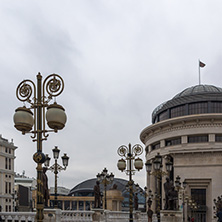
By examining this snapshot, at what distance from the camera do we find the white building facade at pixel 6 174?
243 feet

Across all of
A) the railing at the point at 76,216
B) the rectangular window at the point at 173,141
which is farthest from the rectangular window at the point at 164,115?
the railing at the point at 76,216

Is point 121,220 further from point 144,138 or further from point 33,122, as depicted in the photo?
point 144,138

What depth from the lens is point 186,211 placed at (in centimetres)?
5212

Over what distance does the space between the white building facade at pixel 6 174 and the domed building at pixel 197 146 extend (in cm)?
3397

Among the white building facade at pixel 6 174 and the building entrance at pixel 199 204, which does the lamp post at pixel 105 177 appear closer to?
the building entrance at pixel 199 204

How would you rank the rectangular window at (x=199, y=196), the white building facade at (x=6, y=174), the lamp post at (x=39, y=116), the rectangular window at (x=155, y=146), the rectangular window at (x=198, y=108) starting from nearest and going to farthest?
the lamp post at (x=39, y=116) < the rectangular window at (x=199, y=196) < the rectangular window at (x=198, y=108) < the rectangular window at (x=155, y=146) < the white building facade at (x=6, y=174)

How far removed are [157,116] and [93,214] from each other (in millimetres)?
41628

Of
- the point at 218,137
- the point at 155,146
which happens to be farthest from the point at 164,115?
the point at 218,137

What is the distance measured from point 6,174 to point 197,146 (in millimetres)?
42401

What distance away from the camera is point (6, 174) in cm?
7656

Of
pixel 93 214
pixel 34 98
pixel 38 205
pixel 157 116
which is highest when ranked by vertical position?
pixel 157 116

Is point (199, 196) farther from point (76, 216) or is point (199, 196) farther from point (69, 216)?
point (69, 216)

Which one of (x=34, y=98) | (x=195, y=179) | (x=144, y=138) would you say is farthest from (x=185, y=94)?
(x=34, y=98)

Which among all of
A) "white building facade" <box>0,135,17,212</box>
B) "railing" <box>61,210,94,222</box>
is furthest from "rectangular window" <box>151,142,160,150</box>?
"railing" <box>61,210,94,222</box>
